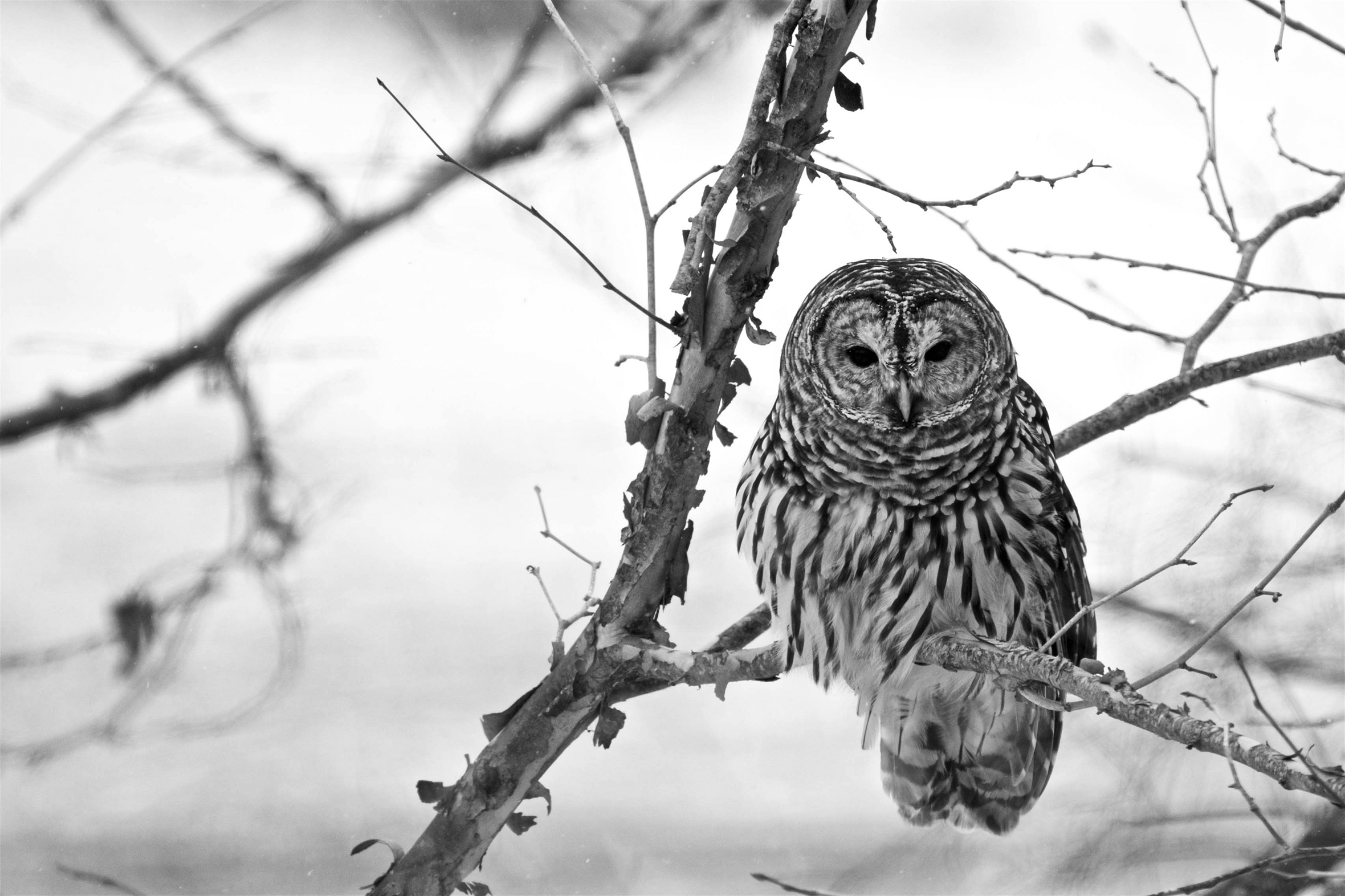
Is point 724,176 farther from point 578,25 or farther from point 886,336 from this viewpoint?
point 578,25

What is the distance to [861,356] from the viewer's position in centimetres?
144

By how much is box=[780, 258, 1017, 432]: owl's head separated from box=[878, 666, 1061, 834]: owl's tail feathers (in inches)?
15.5

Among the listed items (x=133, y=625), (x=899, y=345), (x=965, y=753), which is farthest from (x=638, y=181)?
(x=133, y=625)

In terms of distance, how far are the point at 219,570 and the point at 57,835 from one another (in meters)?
0.74

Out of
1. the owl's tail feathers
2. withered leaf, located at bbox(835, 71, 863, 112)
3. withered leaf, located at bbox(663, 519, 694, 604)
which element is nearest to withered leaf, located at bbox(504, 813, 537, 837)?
withered leaf, located at bbox(663, 519, 694, 604)

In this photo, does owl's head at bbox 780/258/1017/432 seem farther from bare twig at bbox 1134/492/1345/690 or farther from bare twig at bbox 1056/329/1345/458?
bare twig at bbox 1134/492/1345/690

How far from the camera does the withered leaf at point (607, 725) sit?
143 cm

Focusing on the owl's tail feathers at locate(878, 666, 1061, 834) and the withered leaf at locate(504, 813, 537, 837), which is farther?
the owl's tail feathers at locate(878, 666, 1061, 834)

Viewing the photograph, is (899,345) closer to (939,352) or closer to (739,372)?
(939,352)

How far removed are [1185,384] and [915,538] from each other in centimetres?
38

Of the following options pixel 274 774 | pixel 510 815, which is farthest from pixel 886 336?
pixel 274 774

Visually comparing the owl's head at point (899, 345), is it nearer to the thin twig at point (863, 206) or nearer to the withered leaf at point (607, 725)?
the thin twig at point (863, 206)

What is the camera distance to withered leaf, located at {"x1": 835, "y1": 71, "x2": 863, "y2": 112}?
3.77 feet

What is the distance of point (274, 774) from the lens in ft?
8.87
